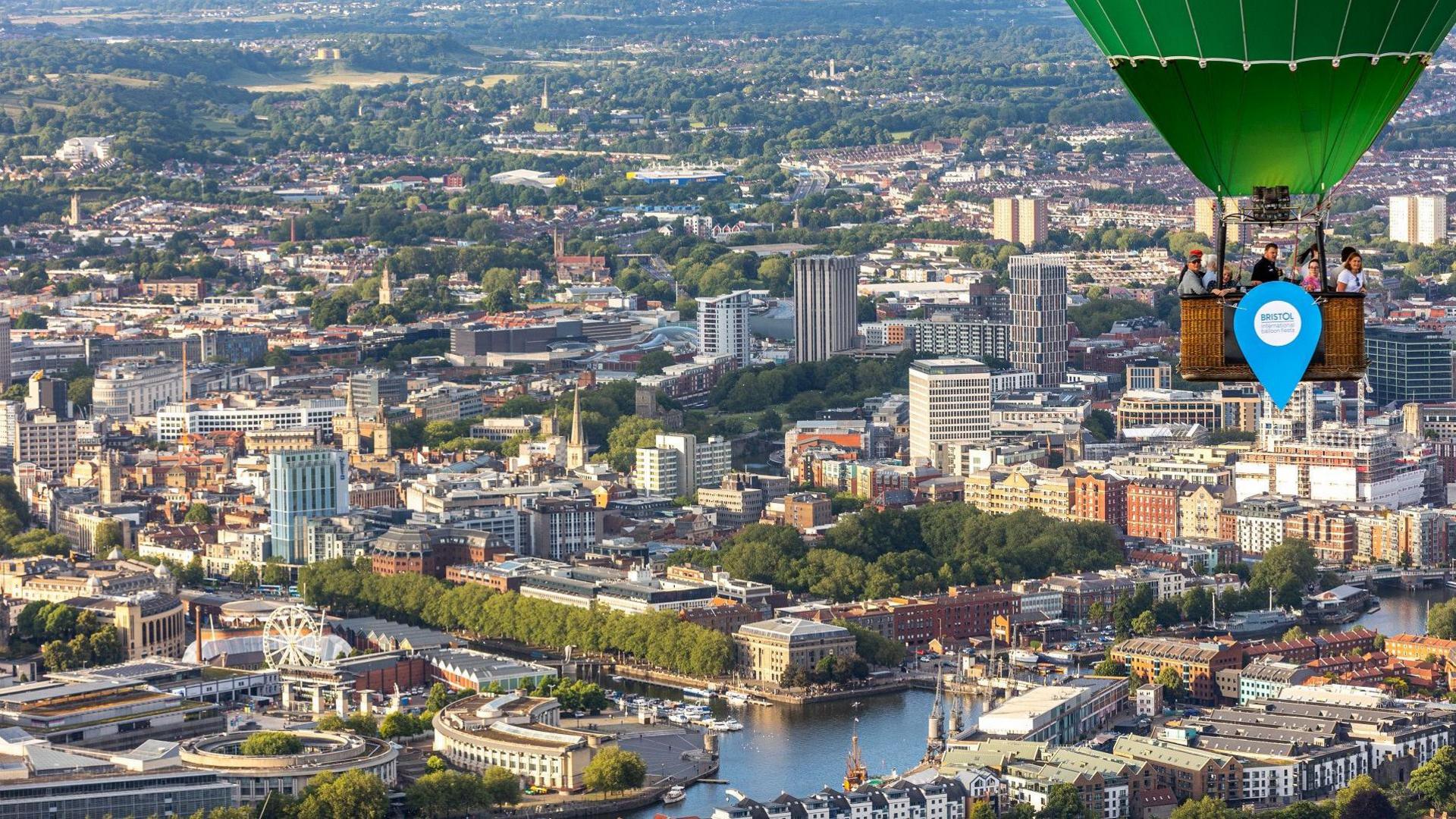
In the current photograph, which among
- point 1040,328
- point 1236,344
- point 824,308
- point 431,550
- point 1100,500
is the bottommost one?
point 431,550


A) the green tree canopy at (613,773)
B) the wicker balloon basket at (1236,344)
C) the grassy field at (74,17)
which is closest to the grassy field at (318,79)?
the grassy field at (74,17)

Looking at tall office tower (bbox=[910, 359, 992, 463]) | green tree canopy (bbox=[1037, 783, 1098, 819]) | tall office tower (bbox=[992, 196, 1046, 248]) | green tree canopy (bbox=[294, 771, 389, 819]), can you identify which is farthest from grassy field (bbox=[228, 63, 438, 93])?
green tree canopy (bbox=[1037, 783, 1098, 819])

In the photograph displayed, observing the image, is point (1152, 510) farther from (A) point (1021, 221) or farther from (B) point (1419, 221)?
(A) point (1021, 221)

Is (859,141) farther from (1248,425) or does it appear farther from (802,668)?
(802,668)

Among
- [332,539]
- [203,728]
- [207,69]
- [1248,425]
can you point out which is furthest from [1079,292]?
[207,69]

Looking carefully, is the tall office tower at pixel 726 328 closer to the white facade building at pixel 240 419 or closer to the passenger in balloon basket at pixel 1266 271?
the white facade building at pixel 240 419

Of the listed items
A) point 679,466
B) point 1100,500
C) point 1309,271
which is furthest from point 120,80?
point 1309,271
